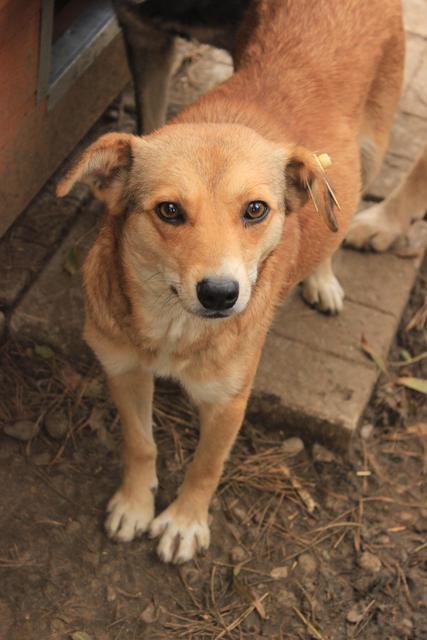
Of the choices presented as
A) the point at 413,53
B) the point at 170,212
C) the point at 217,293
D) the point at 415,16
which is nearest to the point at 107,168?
the point at 170,212

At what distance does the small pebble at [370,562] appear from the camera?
12.0 feet

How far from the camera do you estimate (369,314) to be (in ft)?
14.3

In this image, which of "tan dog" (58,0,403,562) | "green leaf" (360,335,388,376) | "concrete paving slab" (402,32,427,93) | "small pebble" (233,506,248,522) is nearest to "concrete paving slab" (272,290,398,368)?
"green leaf" (360,335,388,376)

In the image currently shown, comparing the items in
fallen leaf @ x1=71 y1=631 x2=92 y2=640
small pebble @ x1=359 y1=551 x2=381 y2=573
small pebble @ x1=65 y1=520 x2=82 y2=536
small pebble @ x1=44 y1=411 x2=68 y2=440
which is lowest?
small pebble @ x1=65 y1=520 x2=82 y2=536

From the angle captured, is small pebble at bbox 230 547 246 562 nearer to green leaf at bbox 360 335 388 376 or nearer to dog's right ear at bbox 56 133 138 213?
green leaf at bbox 360 335 388 376

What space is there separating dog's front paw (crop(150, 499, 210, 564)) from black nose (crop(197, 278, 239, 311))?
3.90ft

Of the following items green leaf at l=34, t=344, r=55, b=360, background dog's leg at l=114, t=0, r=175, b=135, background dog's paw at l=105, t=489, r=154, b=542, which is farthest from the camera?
background dog's leg at l=114, t=0, r=175, b=135

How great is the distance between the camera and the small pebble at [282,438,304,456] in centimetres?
401

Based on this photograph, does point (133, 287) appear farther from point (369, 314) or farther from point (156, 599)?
point (369, 314)

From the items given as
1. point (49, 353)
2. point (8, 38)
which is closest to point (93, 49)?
point (8, 38)

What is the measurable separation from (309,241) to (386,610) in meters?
1.42

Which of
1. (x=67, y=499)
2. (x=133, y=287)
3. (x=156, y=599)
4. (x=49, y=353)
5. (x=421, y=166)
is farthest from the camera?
(x=421, y=166)

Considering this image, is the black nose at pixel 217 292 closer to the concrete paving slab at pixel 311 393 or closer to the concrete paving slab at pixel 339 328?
the concrete paving slab at pixel 311 393

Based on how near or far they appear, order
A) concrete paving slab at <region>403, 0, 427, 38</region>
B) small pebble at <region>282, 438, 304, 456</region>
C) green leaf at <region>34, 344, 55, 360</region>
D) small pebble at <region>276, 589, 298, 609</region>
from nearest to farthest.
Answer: small pebble at <region>276, 589, 298, 609</region>
small pebble at <region>282, 438, 304, 456</region>
green leaf at <region>34, 344, 55, 360</region>
concrete paving slab at <region>403, 0, 427, 38</region>
